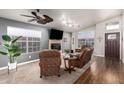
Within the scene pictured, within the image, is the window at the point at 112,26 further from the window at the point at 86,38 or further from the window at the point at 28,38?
the window at the point at 28,38

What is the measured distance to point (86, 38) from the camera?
873 centimetres

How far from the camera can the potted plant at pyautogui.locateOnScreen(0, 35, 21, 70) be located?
3645 mm

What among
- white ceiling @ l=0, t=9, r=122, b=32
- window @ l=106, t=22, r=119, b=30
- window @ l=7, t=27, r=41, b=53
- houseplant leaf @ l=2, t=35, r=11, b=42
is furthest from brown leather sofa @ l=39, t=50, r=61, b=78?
window @ l=106, t=22, r=119, b=30

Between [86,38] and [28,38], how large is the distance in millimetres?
5967

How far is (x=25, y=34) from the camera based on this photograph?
3811 mm

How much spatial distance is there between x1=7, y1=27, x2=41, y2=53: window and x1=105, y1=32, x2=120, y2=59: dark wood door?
5681mm

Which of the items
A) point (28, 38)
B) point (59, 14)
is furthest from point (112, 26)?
point (28, 38)

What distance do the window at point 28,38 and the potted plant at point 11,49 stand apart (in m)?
0.20

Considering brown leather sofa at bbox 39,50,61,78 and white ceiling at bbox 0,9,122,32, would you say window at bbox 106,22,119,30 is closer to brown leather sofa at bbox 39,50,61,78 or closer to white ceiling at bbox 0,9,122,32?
white ceiling at bbox 0,9,122,32

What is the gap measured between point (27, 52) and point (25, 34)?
648mm

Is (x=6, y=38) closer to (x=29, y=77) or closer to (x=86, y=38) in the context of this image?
(x=29, y=77)
